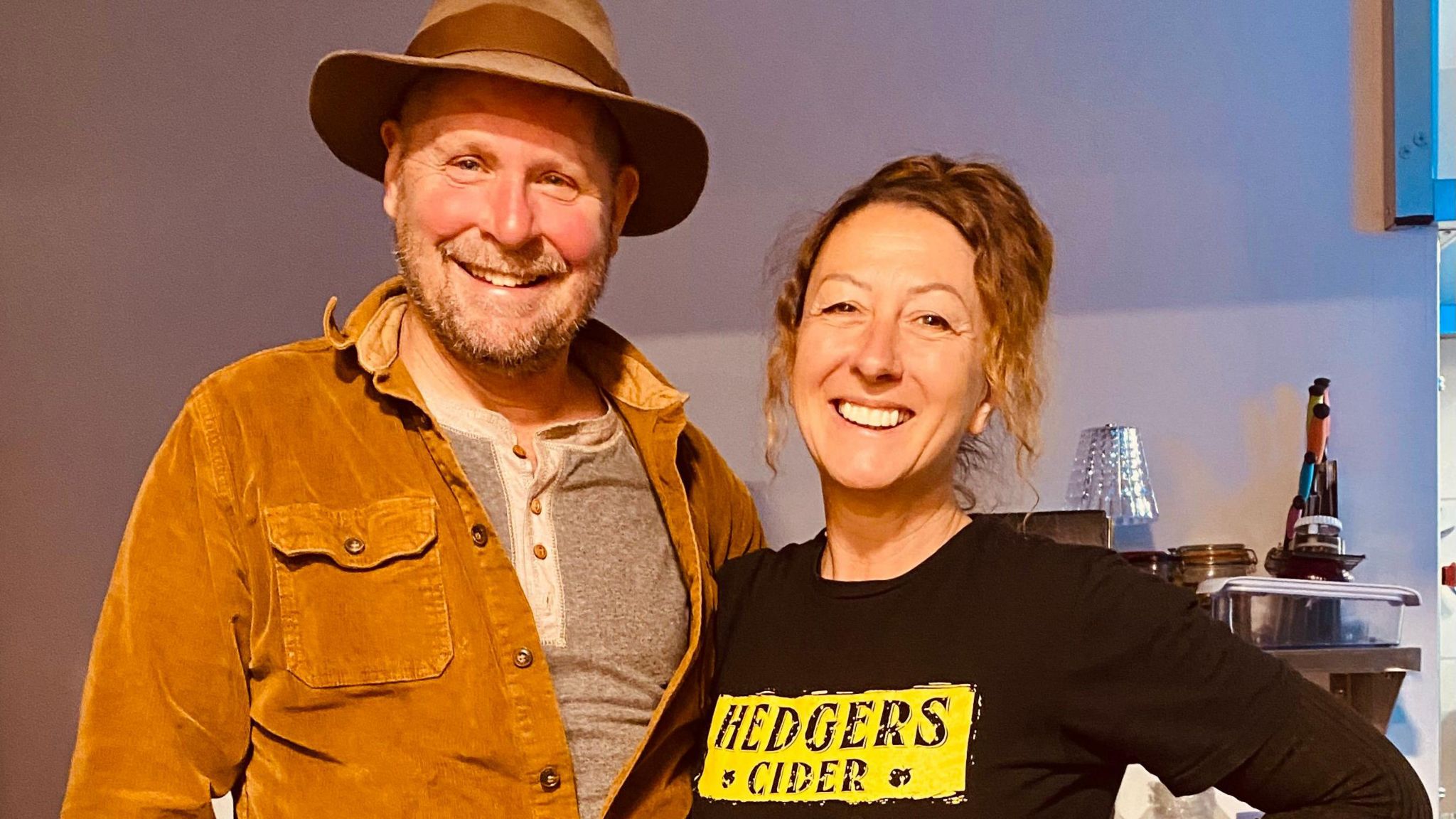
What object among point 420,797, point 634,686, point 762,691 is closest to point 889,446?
point 762,691

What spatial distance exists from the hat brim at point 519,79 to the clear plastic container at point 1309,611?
1.17 meters

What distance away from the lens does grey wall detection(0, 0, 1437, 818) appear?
262 centimetres

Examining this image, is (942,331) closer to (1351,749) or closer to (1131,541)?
(1351,749)

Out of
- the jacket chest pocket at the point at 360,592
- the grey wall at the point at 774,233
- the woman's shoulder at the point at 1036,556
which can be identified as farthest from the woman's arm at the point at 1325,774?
the grey wall at the point at 774,233

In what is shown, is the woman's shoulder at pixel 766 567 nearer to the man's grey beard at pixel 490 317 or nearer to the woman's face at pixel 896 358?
the woman's face at pixel 896 358

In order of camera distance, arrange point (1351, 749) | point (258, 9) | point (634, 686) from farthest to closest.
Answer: point (258, 9)
point (634, 686)
point (1351, 749)

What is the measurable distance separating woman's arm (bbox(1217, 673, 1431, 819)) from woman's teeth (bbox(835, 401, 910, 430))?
50 centimetres

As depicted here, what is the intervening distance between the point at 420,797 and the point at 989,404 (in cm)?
80

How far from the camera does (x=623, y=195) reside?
1794 mm

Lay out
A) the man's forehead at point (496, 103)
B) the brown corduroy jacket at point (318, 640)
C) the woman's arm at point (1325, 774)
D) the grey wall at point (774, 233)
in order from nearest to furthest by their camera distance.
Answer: the woman's arm at point (1325, 774)
the brown corduroy jacket at point (318, 640)
the man's forehead at point (496, 103)
the grey wall at point (774, 233)

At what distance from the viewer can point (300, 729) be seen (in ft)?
4.66

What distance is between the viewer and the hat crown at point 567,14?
1629 mm

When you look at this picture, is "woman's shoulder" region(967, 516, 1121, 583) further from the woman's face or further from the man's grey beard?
the man's grey beard

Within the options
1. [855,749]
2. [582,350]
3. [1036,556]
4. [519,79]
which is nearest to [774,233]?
[582,350]
